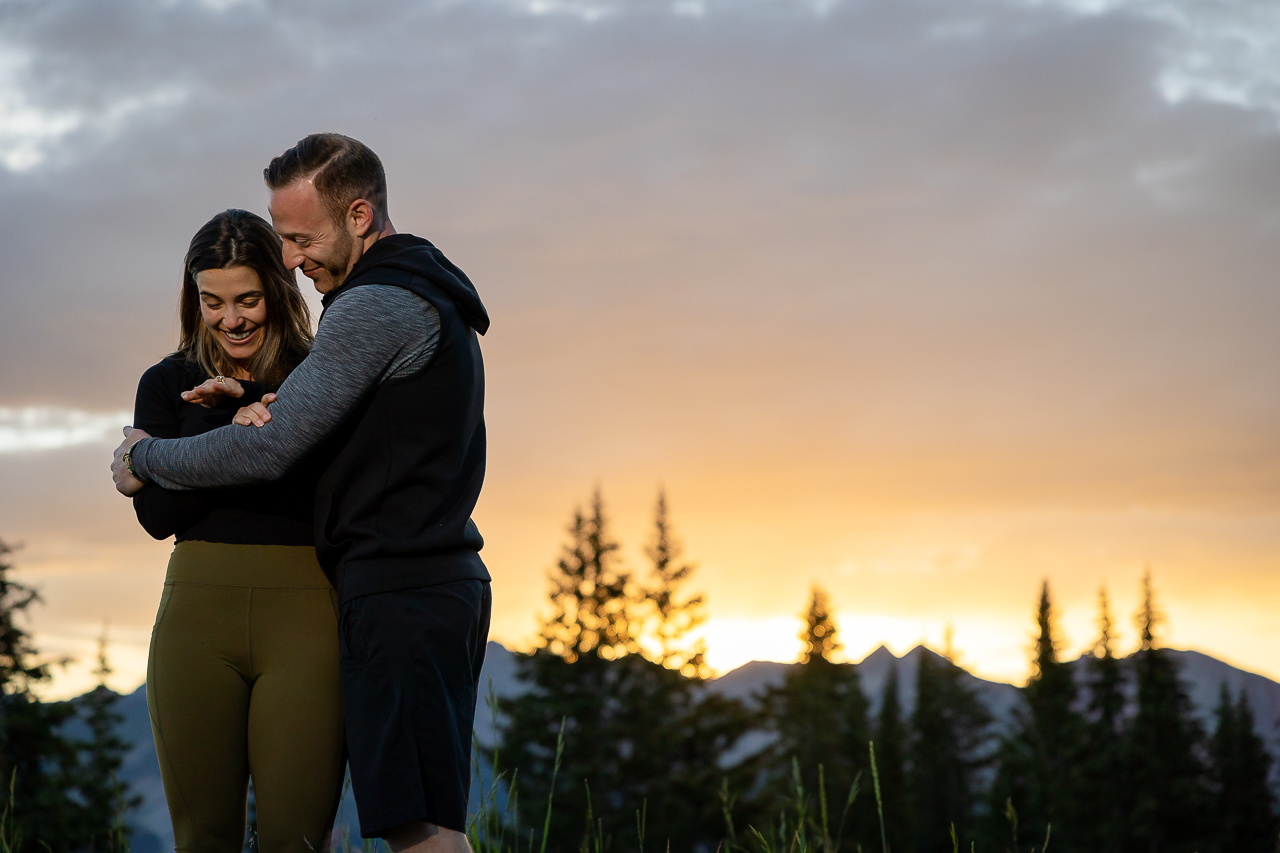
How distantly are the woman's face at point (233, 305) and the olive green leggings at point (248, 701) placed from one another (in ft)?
1.95

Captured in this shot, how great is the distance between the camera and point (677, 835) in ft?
128

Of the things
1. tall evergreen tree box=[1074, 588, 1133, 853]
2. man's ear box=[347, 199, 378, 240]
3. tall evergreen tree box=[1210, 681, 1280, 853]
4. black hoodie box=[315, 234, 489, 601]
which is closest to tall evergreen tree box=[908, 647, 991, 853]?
tall evergreen tree box=[1074, 588, 1133, 853]

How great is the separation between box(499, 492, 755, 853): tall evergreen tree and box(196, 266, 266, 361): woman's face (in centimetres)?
3606

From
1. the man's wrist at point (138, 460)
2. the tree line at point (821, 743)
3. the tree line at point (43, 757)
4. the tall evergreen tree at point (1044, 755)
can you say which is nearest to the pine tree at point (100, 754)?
the tree line at point (43, 757)

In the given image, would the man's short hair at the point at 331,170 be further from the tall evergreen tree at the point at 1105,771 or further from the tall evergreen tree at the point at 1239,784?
the tall evergreen tree at the point at 1239,784

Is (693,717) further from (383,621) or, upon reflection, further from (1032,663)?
(383,621)

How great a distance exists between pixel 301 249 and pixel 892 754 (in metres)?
65.0

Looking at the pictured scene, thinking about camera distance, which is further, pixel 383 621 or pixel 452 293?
pixel 452 293

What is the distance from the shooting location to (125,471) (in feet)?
8.84

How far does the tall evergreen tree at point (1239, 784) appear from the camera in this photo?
49.0 metres

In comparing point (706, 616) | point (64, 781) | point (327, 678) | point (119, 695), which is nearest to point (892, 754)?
point (706, 616)

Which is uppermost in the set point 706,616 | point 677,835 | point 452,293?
point 706,616

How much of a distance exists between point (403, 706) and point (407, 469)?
51 cm

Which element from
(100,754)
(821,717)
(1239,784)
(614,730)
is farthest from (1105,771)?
(100,754)
